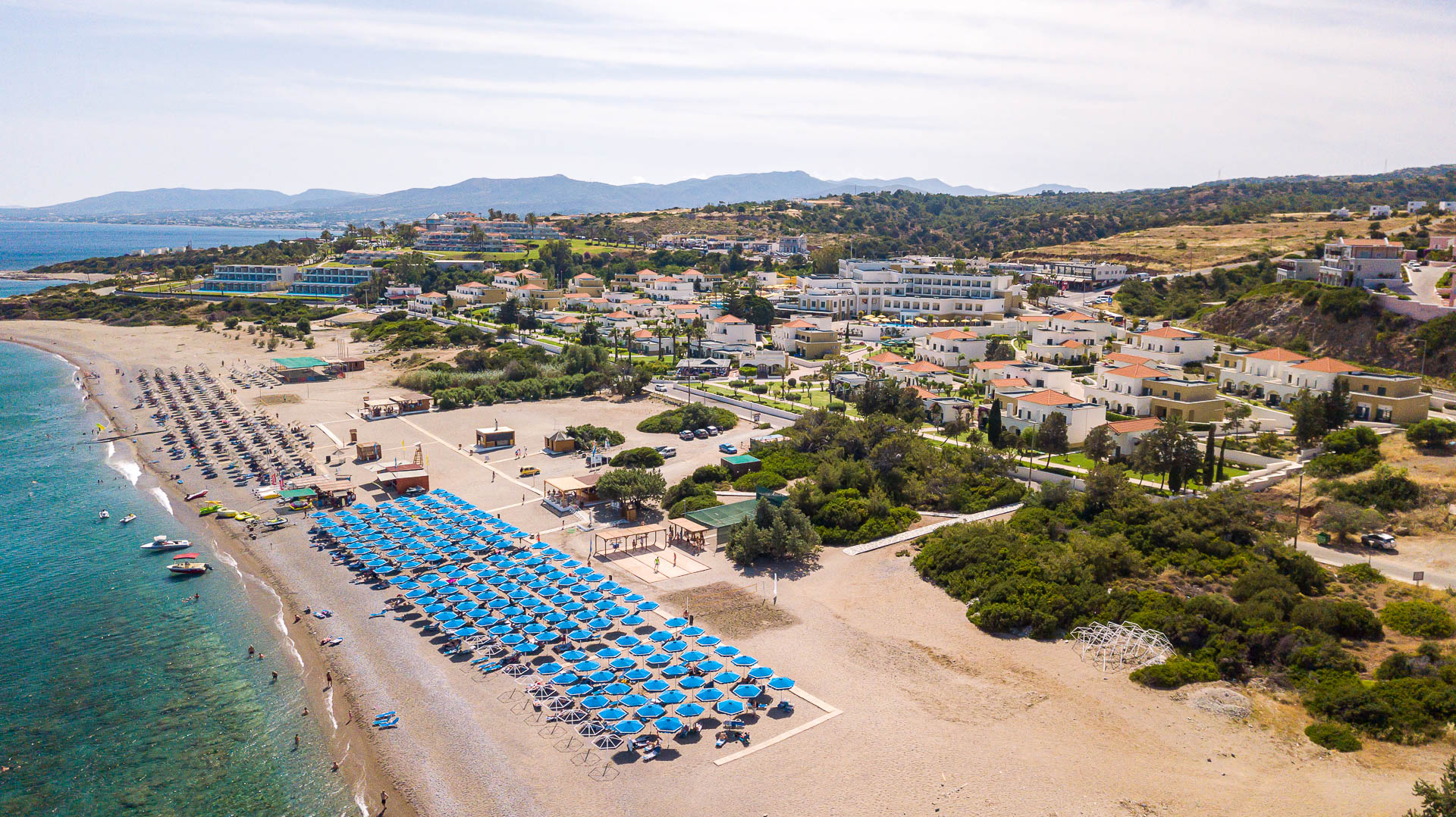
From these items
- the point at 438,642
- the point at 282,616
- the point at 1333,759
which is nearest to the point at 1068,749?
the point at 1333,759

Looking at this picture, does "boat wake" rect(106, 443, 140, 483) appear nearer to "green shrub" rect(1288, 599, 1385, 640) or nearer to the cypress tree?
"green shrub" rect(1288, 599, 1385, 640)

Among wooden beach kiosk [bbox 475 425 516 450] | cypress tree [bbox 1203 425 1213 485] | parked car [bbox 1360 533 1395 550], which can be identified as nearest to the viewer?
parked car [bbox 1360 533 1395 550]

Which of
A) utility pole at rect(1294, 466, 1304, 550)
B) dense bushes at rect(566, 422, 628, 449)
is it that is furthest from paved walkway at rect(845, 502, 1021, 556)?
dense bushes at rect(566, 422, 628, 449)

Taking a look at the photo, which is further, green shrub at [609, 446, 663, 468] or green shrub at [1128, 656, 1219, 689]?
green shrub at [609, 446, 663, 468]

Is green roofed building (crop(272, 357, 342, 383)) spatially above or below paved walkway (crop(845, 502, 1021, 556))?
above

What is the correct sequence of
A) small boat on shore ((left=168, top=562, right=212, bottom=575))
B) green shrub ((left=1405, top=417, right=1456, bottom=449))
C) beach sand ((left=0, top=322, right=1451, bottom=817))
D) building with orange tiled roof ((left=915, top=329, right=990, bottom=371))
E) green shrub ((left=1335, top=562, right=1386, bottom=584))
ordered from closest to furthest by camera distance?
beach sand ((left=0, top=322, right=1451, bottom=817)), green shrub ((left=1335, top=562, right=1386, bottom=584)), small boat on shore ((left=168, top=562, right=212, bottom=575)), green shrub ((left=1405, top=417, right=1456, bottom=449)), building with orange tiled roof ((left=915, top=329, right=990, bottom=371))

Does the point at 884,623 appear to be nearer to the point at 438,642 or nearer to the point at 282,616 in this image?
the point at 438,642
